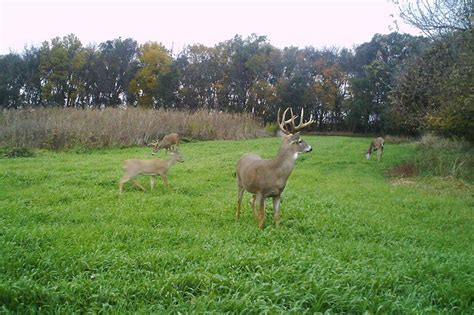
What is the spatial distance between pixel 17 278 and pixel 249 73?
46.5m

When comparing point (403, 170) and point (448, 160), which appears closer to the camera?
point (403, 170)

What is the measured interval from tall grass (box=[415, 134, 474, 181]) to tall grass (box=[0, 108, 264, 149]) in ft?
44.4

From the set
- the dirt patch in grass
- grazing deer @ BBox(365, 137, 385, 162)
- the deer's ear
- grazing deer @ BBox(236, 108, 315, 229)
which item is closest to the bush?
grazing deer @ BBox(236, 108, 315, 229)

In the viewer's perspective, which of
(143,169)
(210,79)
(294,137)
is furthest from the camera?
(210,79)

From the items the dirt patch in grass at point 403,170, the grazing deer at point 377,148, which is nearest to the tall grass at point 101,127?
the grazing deer at point 377,148

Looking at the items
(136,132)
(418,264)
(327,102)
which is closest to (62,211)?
(418,264)

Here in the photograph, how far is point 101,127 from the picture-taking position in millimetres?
21250

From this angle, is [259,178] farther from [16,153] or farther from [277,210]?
[16,153]

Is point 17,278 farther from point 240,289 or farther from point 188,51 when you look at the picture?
point 188,51

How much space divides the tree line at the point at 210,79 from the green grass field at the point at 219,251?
32.7 metres

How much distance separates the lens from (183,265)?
189 inches

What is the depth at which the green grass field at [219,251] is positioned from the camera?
4.02 metres

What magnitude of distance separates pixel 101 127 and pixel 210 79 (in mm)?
28875

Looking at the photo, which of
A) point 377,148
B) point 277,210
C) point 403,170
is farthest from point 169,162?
point 377,148
